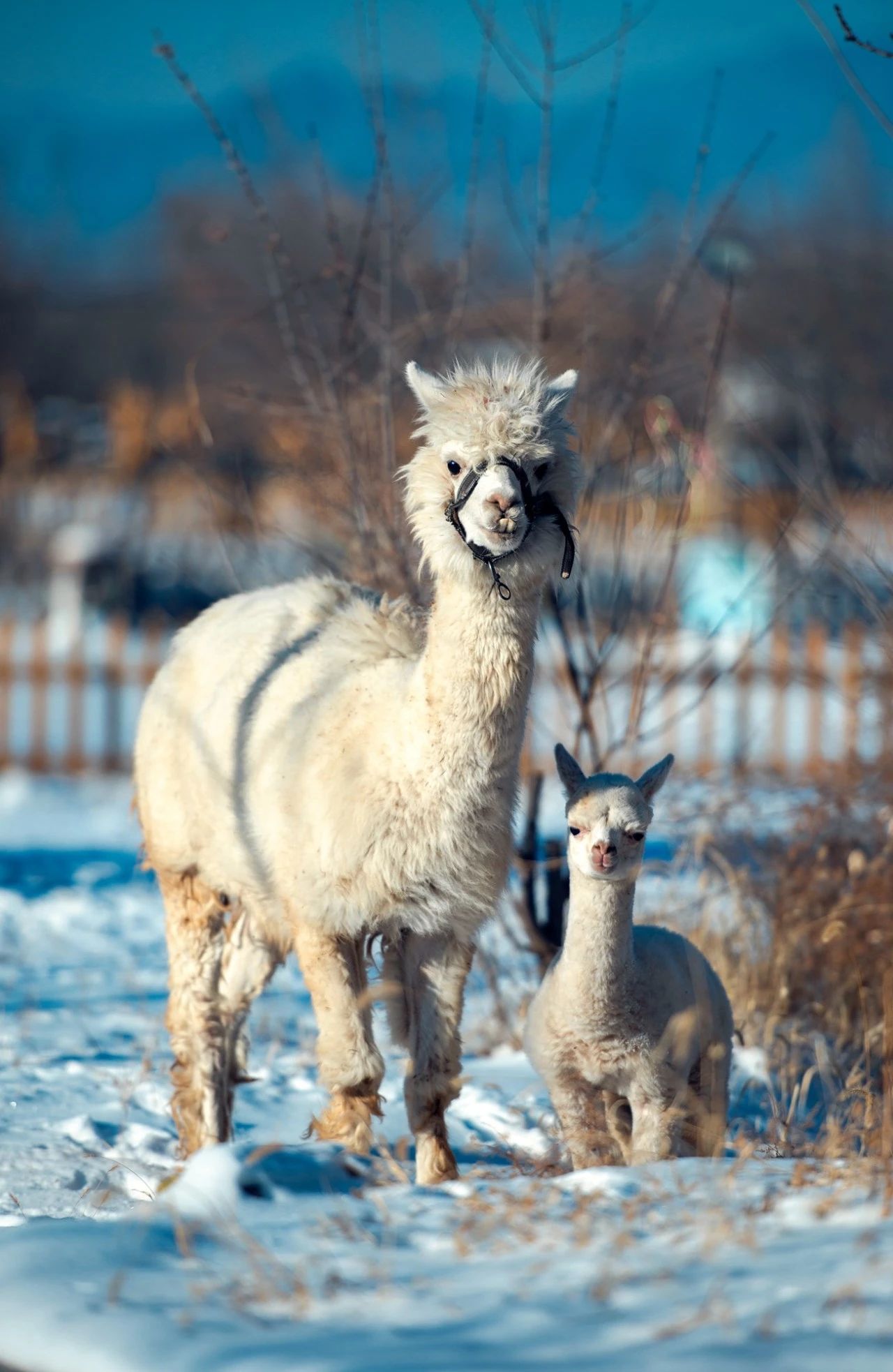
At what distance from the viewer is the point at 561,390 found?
149 inches

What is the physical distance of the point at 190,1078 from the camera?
4480 millimetres

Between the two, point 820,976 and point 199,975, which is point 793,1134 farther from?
point 199,975

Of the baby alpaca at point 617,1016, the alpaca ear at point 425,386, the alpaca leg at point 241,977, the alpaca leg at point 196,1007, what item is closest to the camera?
the baby alpaca at point 617,1016

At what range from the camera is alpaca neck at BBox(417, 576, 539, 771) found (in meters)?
3.54

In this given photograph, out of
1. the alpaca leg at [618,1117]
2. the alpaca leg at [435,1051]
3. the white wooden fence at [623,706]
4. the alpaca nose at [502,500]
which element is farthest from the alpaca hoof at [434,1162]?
the white wooden fence at [623,706]

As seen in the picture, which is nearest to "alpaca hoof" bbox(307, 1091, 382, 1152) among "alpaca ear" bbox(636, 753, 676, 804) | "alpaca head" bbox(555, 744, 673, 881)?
"alpaca head" bbox(555, 744, 673, 881)

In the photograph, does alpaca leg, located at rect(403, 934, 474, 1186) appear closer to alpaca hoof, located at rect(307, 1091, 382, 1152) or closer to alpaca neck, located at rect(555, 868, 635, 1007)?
alpaca hoof, located at rect(307, 1091, 382, 1152)

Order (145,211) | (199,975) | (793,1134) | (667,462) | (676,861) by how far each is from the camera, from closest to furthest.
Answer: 1. (793,1134)
2. (199,975)
3. (667,462)
4. (676,861)
5. (145,211)

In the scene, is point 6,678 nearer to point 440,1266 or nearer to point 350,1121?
point 350,1121

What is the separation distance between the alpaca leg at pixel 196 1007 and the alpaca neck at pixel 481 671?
1.36 m

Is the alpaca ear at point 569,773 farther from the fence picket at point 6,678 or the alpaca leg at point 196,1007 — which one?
the fence picket at point 6,678

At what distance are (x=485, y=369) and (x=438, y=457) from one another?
37 centimetres

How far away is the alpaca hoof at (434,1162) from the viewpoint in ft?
12.5

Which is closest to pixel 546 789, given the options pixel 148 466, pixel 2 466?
pixel 148 466
